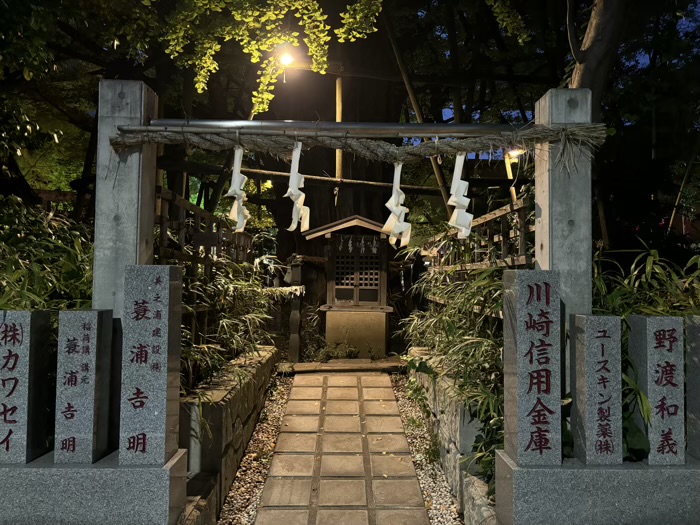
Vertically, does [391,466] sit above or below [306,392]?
below

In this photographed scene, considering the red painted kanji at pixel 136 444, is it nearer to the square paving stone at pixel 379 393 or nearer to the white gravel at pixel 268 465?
the white gravel at pixel 268 465

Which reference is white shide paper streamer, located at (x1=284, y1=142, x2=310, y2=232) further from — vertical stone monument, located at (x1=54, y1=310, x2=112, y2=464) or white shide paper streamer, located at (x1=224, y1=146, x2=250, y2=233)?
vertical stone monument, located at (x1=54, y1=310, x2=112, y2=464)

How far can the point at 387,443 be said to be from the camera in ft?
19.5

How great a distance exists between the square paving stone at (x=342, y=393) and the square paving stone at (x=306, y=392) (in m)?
0.18

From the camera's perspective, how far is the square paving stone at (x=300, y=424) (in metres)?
6.43

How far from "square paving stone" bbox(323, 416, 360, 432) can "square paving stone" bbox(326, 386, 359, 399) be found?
942 millimetres

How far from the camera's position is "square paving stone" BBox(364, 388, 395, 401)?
7836mm

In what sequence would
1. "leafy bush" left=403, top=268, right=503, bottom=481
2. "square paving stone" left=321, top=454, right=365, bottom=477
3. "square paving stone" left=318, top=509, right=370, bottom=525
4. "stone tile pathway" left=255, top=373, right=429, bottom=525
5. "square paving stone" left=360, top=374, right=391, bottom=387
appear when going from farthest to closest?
"square paving stone" left=360, top=374, right=391, bottom=387
"square paving stone" left=321, top=454, right=365, bottom=477
"stone tile pathway" left=255, top=373, right=429, bottom=525
"square paving stone" left=318, top=509, right=370, bottom=525
"leafy bush" left=403, top=268, right=503, bottom=481

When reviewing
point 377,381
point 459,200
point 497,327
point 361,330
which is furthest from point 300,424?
point 459,200

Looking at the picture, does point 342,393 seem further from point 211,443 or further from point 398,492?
point 211,443

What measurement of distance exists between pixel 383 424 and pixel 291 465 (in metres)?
1.72

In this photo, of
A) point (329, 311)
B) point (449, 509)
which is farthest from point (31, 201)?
point (449, 509)

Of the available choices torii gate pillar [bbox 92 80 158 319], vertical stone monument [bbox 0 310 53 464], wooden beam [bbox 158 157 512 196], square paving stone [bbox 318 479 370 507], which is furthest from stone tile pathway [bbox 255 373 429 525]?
wooden beam [bbox 158 157 512 196]

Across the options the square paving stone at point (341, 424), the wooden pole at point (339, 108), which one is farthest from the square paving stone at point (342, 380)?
the wooden pole at point (339, 108)
